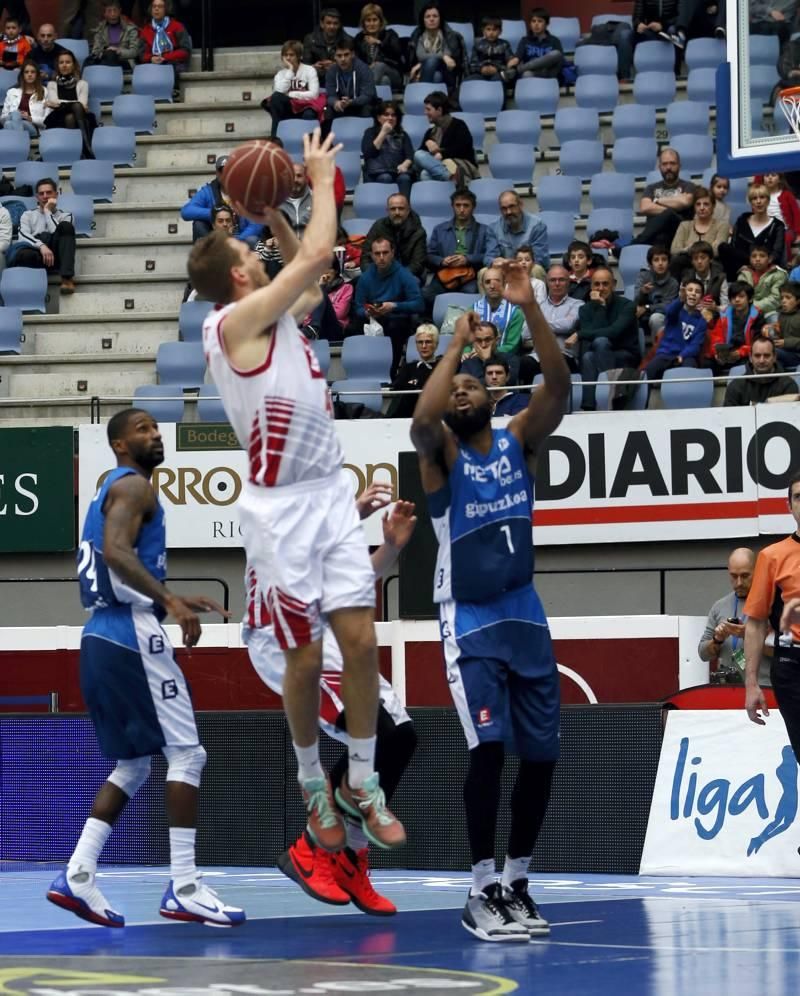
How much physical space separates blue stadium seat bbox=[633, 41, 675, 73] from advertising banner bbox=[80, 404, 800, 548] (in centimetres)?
745

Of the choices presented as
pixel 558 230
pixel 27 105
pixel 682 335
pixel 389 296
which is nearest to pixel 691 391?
pixel 682 335

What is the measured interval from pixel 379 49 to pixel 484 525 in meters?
16.5

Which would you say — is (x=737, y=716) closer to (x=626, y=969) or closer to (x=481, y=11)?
(x=626, y=969)

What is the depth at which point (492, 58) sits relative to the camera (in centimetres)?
2305

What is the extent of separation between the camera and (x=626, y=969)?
6.23 m

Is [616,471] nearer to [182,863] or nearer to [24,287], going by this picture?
[24,287]

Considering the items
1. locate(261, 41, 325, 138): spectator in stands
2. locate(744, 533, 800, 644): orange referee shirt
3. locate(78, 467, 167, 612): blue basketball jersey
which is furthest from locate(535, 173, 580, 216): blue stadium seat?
locate(78, 467, 167, 612): blue basketball jersey

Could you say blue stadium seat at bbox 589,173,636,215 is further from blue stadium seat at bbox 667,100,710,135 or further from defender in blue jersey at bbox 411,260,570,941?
defender in blue jersey at bbox 411,260,570,941

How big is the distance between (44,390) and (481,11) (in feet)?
32.0

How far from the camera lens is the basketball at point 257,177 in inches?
276

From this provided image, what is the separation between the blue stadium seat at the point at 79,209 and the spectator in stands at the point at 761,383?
9183mm

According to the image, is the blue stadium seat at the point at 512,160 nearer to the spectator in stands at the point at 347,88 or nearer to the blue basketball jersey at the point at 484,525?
the spectator in stands at the point at 347,88

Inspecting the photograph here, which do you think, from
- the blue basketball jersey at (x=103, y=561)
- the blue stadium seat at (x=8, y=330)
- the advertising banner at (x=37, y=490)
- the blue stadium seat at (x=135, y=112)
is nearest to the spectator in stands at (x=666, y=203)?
the advertising banner at (x=37, y=490)

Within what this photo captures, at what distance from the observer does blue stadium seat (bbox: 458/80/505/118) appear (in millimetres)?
22594
